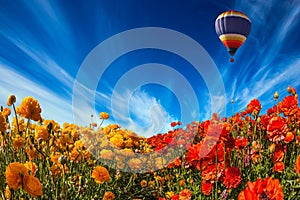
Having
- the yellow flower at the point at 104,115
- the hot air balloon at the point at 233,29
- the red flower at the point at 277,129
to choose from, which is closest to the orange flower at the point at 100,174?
the red flower at the point at 277,129

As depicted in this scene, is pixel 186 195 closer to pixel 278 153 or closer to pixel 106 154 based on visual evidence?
pixel 278 153

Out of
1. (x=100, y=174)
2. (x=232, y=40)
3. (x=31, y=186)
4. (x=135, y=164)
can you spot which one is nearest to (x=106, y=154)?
(x=135, y=164)

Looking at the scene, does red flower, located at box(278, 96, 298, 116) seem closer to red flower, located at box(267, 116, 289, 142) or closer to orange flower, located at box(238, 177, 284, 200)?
red flower, located at box(267, 116, 289, 142)

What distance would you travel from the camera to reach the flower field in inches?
59.1

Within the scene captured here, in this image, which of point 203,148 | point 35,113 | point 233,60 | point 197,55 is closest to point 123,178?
point 35,113

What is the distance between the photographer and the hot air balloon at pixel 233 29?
1019cm

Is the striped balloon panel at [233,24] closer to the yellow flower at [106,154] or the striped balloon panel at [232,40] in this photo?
the striped balloon panel at [232,40]

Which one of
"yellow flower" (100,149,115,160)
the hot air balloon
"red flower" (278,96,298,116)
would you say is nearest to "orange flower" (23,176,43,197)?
"yellow flower" (100,149,115,160)

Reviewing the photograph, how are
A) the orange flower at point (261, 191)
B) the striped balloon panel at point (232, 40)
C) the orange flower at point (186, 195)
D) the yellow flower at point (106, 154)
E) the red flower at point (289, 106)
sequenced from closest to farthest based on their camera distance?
the orange flower at point (261, 191) → the orange flower at point (186, 195) → the red flower at point (289, 106) → the yellow flower at point (106, 154) → the striped balloon panel at point (232, 40)

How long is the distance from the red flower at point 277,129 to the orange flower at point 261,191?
3.71ft

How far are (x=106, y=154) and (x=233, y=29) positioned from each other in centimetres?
816

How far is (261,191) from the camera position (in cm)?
95

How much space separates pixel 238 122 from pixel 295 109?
115 centimetres

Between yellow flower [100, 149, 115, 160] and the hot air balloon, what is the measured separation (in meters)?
7.99
